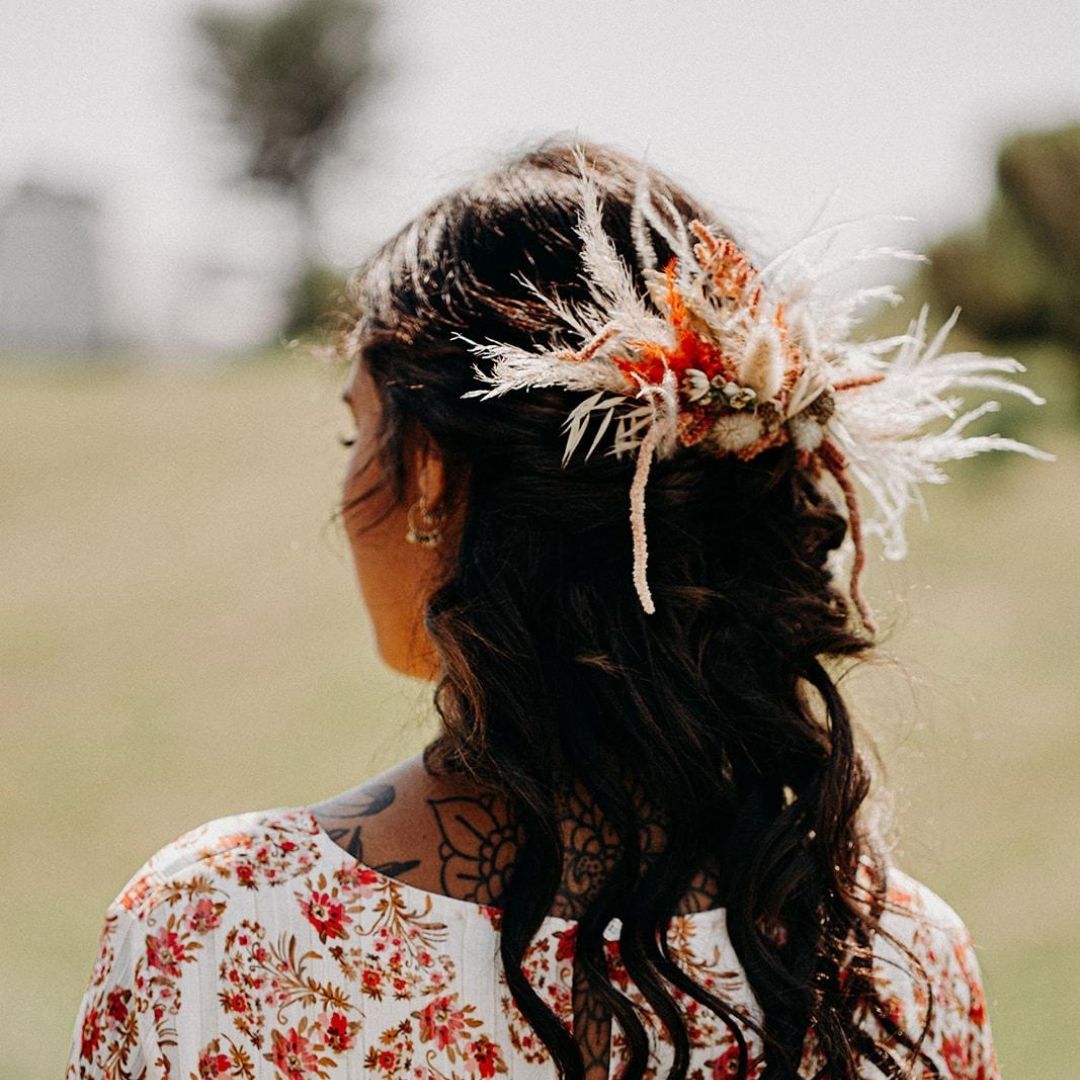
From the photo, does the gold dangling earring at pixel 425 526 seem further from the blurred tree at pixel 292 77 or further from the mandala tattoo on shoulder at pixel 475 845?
the blurred tree at pixel 292 77

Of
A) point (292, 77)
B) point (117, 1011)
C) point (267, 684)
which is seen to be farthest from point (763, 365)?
point (292, 77)

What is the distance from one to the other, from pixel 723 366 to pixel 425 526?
0.39 meters

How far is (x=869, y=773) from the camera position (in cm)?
151

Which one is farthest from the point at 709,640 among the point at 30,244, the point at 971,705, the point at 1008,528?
the point at 30,244

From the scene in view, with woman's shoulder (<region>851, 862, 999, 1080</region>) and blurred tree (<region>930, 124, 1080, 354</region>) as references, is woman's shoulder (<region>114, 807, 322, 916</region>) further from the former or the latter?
blurred tree (<region>930, 124, 1080, 354</region>)

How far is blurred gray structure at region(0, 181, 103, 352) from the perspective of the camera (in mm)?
27203

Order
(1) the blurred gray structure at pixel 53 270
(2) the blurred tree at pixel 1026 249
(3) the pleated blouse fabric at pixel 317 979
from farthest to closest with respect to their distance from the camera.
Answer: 1. (1) the blurred gray structure at pixel 53 270
2. (2) the blurred tree at pixel 1026 249
3. (3) the pleated blouse fabric at pixel 317 979

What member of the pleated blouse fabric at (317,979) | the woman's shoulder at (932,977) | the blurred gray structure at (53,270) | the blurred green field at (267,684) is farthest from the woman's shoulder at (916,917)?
the blurred gray structure at (53,270)

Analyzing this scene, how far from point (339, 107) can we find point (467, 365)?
3561 centimetres

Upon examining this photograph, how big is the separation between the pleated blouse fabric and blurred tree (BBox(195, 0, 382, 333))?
33456mm

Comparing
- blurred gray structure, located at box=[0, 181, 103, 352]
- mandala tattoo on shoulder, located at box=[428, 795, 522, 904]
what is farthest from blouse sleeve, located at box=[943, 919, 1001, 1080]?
blurred gray structure, located at box=[0, 181, 103, 352]

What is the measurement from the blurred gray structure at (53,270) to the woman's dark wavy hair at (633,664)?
27608 mm

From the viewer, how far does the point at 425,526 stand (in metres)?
1.50

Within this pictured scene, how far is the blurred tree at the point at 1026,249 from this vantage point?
10.8 meters
